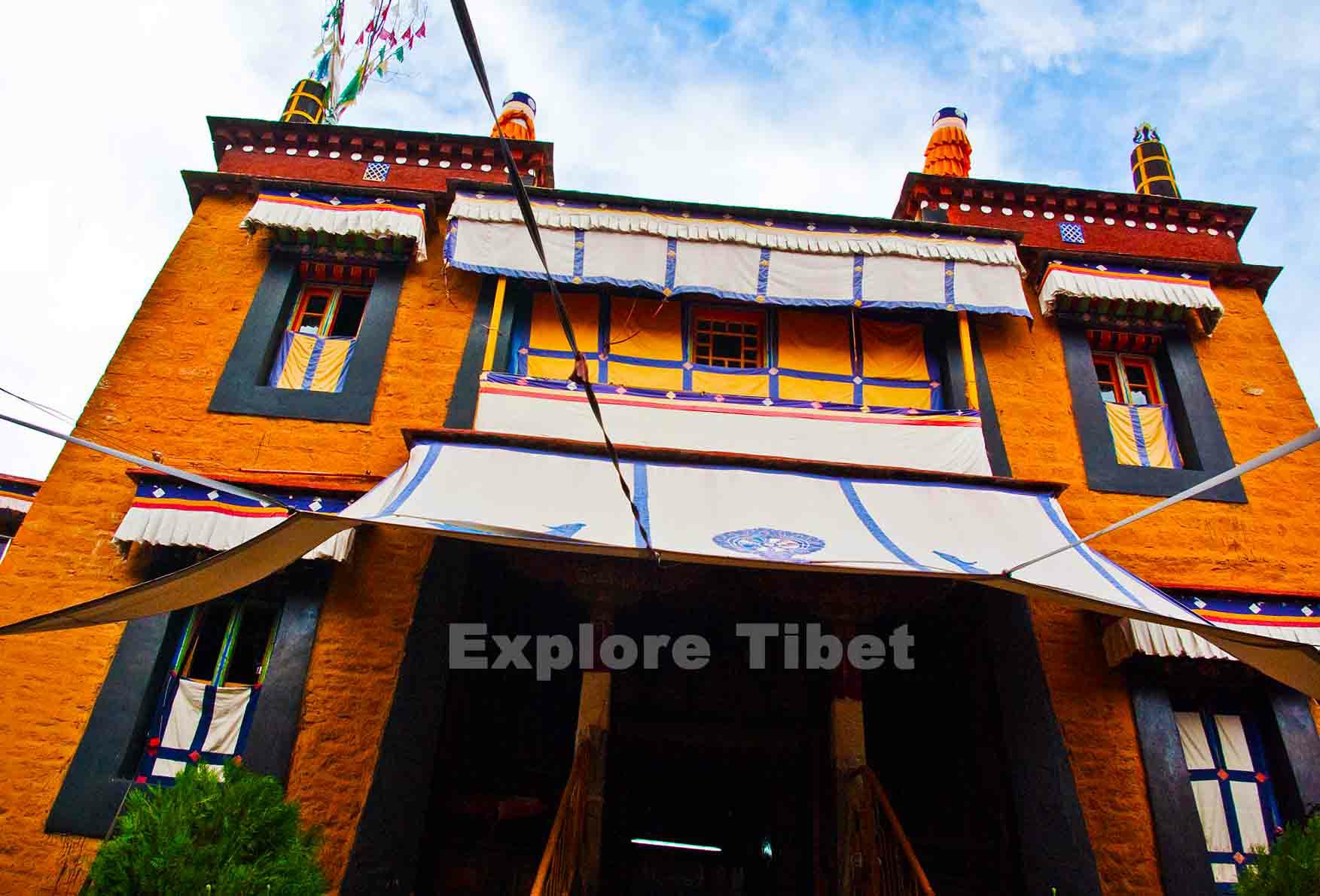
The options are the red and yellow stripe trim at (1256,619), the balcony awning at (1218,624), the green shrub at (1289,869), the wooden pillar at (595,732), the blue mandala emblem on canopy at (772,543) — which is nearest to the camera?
the green shrub at (1289,869)

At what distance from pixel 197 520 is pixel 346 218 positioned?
2.81 metres

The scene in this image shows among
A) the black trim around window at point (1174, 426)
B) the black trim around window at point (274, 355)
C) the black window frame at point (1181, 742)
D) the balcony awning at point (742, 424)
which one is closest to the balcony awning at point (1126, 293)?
the black trim around window at point (1174, 426)

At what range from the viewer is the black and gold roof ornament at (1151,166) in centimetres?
820

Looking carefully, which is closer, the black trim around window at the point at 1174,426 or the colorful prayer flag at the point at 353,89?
the black trim around window at the point at 1174,426

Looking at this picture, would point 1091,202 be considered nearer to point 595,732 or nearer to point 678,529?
point 678,529

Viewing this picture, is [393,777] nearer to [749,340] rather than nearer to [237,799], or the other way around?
[237,799]

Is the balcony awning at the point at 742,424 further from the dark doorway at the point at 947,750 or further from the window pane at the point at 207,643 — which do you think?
the window pane at the point at 207,643

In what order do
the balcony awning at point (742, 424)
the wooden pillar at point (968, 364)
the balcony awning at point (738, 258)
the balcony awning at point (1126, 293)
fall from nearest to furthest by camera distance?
the balcony awning at point (742, 424)
the wooden pillar at point (968, 364)
the balcony awning at point (738, 258)
the balcony awning at point (1126, 293)

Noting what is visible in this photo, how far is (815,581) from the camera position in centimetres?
560

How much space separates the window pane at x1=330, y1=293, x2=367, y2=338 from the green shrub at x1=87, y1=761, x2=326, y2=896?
4.07m

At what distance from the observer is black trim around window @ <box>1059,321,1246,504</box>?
629 centimetres

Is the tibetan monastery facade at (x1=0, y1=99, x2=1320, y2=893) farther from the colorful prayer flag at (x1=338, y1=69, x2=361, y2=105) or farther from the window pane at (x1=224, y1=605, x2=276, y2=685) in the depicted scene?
the colorful prayer flag at (x1=338, y1=69, x2=361, y2=105)

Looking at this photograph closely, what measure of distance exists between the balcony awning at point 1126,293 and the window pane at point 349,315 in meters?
6.01

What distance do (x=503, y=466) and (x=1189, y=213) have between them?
278 inches
